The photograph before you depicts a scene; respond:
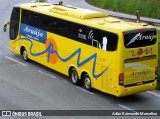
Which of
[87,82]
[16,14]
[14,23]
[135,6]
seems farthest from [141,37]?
[135,6]

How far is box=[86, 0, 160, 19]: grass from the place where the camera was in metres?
44.0

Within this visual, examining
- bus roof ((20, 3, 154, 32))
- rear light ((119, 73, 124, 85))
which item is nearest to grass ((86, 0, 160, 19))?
bus roof ((20, 3, 154, 32))

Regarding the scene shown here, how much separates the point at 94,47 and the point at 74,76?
2.53m

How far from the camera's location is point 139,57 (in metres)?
18.2

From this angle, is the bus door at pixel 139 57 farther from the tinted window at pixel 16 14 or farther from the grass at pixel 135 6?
the grass at pixel 135 6

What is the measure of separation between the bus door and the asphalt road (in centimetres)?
108

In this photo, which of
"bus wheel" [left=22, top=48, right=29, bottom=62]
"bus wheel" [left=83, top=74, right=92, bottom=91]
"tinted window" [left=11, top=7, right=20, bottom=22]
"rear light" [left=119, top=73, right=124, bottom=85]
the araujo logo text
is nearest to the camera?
"rear light" [left=119, top=73, right=124, bottom=85]

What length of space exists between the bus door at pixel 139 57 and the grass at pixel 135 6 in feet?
81.3

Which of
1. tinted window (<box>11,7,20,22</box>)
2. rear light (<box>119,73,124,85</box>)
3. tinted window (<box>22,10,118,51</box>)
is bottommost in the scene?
rear light (<box>119,73,124,85</box>)

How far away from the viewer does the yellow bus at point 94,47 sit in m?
18.0

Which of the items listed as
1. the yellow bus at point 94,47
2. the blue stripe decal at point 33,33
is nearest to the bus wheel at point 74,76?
the yellow bus at point 94,47

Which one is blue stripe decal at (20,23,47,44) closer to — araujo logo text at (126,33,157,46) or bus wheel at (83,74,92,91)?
bus wheel at (83,74,92,91)

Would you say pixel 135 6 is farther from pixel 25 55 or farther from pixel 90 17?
pixel 90 17

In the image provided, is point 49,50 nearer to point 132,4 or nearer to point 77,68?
point 77,68
